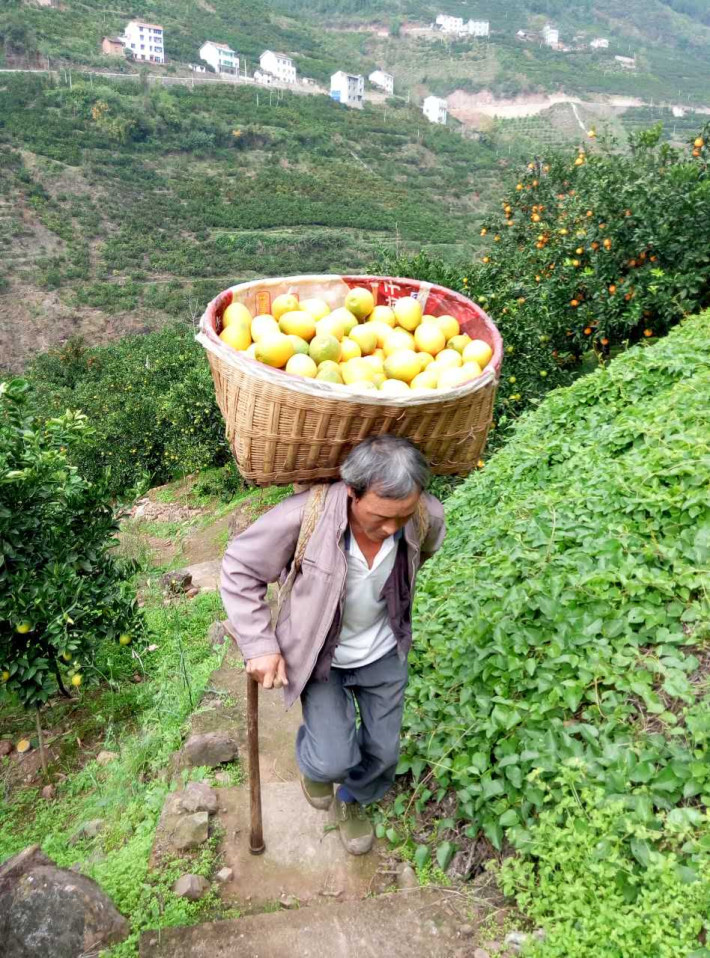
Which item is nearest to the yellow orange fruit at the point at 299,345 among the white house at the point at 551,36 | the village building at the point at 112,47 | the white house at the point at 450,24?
the village building at the point at 112,47

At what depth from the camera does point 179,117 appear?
60.3m

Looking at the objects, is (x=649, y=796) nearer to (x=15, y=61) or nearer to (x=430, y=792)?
(x=430, y=792)

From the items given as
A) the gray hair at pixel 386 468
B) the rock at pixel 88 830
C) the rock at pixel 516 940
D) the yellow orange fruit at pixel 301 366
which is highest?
the yellow orange fruit at pixel 301 366

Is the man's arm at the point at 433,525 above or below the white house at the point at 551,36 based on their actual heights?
below

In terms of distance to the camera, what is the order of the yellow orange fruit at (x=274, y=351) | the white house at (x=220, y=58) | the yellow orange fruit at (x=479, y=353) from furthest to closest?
the white house at (x=220, y=58), the yellow orange fruit at (x=479, y=353), the yellow orange fruit at (x=274, y=351)

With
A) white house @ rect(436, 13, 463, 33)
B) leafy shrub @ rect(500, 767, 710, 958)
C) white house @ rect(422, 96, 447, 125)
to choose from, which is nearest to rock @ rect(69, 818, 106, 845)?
leafy shrub @ rect(500, 767, 710, 958)

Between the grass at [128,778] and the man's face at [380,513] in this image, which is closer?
the man's face at [380,513]

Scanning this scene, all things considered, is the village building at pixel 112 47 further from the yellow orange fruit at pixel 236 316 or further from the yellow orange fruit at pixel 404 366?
the yellow orange fruit at pixel 404 366

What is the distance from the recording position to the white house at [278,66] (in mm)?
77750

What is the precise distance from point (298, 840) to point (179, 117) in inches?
2648

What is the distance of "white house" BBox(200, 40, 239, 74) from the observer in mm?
73562

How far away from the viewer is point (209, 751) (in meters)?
3.11

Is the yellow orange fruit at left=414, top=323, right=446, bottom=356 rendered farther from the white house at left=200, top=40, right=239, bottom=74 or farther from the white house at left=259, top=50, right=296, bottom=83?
the white house at left=259, top=50, right=296, bottom=83

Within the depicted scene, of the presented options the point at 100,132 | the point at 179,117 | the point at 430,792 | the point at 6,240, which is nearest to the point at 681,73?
the point at 179,117
